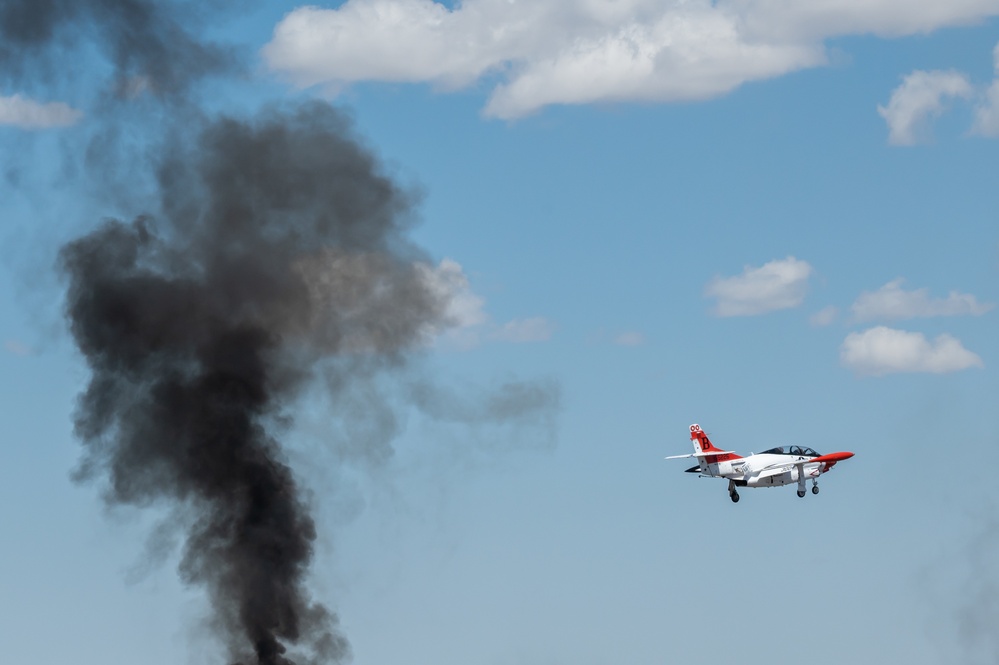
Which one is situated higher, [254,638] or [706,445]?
[706,445]

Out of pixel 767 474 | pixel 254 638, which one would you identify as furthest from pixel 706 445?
pixel 254 638

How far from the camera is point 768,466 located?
14375 centimetres

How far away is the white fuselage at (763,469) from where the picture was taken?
14288 cm

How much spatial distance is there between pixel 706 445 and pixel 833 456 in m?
10.8

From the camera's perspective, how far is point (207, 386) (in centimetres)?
14312

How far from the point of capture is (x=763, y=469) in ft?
471

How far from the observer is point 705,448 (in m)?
147

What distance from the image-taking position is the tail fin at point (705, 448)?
478 feet

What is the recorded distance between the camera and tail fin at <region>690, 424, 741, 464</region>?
14575 cm

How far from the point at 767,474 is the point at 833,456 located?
6249 millimetres

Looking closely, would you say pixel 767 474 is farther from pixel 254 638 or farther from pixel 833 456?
pixel 254 638

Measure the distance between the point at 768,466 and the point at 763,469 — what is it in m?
0.57

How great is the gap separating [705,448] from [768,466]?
619 cm

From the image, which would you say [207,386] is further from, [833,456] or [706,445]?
[833,456]
